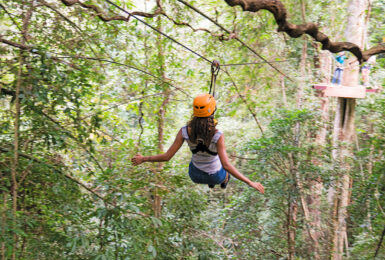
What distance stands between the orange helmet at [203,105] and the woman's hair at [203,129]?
39 millimetres

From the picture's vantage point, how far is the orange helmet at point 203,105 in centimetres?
258

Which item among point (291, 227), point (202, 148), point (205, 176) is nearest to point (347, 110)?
point (291, 227)

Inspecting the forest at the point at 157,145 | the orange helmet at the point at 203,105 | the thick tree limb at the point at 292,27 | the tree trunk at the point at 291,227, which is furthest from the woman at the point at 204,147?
the tree trunk at the point at 291,227

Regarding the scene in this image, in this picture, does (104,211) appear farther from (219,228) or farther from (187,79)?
(187,79)

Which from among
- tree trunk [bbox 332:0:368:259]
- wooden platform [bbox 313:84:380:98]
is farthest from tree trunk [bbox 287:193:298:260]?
wooden platform [bbox 313:84:380:98]

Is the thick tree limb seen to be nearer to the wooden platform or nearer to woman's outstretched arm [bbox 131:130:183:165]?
woman's outstretched arm [bbox 131:130:183:165]

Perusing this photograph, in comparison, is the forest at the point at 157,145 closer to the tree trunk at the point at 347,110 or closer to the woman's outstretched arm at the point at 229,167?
the tree trunk at the point at 347,110

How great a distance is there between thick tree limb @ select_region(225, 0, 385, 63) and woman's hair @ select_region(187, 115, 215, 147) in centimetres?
88

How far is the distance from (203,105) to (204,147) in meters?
0.31

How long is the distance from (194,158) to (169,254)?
1199 mm

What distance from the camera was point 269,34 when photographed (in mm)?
5141

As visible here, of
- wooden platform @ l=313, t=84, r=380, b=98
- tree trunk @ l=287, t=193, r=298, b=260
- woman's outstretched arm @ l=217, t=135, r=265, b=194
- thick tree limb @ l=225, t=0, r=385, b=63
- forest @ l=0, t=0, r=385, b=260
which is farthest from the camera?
wooden platform @ l=313, t=84, r=380, b=98

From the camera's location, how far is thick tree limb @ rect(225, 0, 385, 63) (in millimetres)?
2974

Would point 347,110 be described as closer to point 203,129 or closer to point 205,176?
point 205,176
